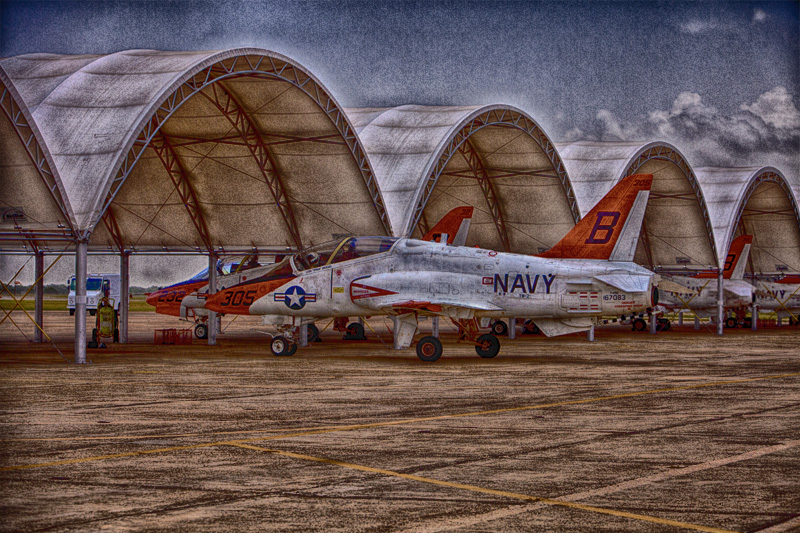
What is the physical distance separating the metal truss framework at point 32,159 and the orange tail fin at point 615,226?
41.7 feet

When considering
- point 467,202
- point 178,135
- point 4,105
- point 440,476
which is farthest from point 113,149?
point 467,202

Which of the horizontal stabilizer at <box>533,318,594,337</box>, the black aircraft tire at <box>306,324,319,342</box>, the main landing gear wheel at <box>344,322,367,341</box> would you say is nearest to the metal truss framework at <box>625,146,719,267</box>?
the main landing gear wheel at <box>344,322,367,341</box>

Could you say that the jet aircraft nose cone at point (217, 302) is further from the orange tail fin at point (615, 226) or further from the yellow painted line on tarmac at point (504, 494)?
the yellow painted line on tarmac at point (504, 494)

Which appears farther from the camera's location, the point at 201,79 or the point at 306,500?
the point at 201,79

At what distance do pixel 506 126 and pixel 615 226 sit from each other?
1836cm

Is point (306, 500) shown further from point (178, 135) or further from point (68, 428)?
point (178, 135)

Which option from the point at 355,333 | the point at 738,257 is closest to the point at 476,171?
the point at 355,333

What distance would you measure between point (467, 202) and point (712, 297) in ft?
55.6

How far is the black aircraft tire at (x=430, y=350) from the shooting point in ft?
79.8

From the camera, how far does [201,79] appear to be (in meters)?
28.6

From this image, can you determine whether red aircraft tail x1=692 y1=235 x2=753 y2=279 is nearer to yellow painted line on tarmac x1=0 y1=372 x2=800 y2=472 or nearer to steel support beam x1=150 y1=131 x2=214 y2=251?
steel support beam x1=150 y1=131 x2=214 y2=251

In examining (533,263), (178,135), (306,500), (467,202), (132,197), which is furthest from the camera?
(467,202)

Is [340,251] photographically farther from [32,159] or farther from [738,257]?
[738,257]

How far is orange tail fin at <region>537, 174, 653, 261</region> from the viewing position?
24.0 m
